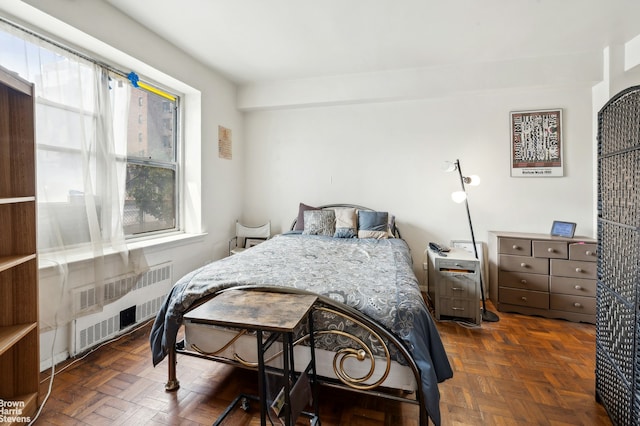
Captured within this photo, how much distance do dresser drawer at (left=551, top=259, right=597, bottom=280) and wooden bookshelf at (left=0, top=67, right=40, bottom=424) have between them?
3876mm

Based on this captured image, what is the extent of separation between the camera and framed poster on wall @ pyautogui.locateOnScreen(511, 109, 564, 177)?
2949 millimetres

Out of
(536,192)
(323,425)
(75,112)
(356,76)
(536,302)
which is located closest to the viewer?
(323,425)

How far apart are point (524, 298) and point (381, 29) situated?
111 inches

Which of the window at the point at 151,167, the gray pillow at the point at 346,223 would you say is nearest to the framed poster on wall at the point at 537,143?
the gray pillow at the point at 346,223

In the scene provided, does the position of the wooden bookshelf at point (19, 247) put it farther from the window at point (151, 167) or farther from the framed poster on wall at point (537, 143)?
the framed poster on wall at point (537, 143)

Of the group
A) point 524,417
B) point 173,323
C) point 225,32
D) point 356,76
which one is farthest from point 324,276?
point 356,76

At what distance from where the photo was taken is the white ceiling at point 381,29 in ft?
6.84

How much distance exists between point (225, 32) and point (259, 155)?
1.63m

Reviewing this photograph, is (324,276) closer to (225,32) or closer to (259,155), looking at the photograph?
(225,32)

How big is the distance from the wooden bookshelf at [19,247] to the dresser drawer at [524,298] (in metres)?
3.59

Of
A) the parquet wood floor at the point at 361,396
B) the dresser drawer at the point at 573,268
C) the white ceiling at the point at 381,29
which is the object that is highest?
the white ceiling at the point at 381,29

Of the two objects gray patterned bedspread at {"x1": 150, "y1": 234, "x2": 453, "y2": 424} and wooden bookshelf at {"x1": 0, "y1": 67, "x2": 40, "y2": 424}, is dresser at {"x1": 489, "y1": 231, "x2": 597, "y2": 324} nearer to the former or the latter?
gray patterned bedspread at {"x1": 150, "y1": 234, "x2": 453, "y2": 424}

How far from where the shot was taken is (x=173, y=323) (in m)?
1.55

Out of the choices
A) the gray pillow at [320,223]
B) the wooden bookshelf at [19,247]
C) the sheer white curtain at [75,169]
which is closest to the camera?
the wooden bookshelf at [19,247]
